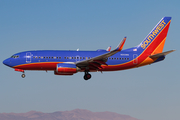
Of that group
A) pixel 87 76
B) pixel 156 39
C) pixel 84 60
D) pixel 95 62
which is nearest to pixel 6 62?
pixel 84 60

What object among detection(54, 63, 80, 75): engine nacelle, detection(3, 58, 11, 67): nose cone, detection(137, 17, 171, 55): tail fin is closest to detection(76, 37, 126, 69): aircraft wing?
detection(54, 63, 80, 75): engine nacelle

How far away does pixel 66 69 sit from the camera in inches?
1868

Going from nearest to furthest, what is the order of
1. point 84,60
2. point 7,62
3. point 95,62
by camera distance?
point 84,60 < point 95,62 < point 7,62

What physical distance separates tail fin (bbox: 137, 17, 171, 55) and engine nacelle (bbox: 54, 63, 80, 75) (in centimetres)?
1288

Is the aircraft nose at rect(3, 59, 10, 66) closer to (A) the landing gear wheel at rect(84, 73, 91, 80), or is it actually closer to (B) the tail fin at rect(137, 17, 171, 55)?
(A) the landing gear wheel at rect(84, 73, 91, 80)

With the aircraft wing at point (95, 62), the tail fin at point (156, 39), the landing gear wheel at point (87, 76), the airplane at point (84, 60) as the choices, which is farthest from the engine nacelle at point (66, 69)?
the tail fin at point (156, 39)

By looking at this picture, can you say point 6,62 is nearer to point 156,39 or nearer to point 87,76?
point 87,76

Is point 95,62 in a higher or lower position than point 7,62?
lower

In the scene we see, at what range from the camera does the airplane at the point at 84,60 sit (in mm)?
48094

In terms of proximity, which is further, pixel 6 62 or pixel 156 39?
pixel 156 39

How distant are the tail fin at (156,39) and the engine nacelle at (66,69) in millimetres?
12876

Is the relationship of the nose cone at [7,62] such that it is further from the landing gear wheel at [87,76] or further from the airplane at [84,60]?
the landing gear wheel at [87,76]

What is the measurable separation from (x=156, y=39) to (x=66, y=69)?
18.2 meters

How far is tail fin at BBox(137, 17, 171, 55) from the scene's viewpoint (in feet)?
177
